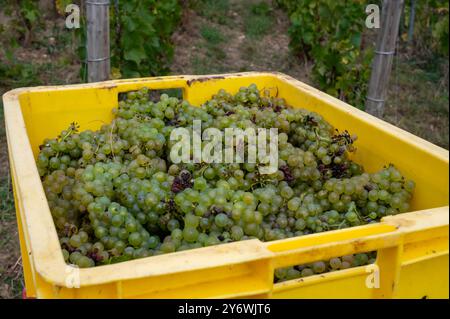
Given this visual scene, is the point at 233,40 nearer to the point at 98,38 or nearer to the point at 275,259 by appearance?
the point at 98,38

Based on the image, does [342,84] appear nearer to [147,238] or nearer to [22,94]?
[22,94]

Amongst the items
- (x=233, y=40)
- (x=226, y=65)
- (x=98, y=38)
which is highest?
(x=98, y=38)

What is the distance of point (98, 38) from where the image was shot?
2381mm

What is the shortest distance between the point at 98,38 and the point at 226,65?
3.34 m

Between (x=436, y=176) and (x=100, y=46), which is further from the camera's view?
(x=100, y=46)

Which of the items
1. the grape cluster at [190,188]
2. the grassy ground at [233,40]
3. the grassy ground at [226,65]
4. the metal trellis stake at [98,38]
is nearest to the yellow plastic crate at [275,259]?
the grape cluster at [190,188]

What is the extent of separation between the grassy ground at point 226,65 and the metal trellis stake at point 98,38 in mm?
1007

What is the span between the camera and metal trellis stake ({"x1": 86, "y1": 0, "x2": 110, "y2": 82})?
2.32 metres

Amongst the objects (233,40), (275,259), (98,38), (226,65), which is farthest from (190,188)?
(233,40)

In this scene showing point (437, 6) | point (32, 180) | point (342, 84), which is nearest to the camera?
point (32, 180)

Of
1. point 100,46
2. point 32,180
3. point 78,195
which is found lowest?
point 78,195
